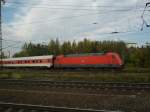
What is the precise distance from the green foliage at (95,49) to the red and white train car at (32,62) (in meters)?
23.1

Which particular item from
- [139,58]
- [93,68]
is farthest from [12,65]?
[139,58]

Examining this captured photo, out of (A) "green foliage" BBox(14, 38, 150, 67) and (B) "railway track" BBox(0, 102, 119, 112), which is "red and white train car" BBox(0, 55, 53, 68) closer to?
(A) "green foliage" BBox(14, 38, 150, 67)

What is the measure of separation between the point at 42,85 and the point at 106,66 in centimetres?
1886

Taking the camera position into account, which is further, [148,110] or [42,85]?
[42,85]

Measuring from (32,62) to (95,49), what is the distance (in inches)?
1993

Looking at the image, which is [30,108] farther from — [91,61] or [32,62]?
[32,62]

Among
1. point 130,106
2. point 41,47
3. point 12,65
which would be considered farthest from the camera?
point 41,47

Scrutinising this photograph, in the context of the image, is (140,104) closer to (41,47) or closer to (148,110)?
(148,110)

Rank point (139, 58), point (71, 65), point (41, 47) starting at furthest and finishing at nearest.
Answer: point (41, 47)
point (139, 58)
point (71, 65)

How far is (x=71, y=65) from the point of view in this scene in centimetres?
4244

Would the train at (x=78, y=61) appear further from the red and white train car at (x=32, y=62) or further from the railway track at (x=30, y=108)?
the railway track at (x=30, y=108)

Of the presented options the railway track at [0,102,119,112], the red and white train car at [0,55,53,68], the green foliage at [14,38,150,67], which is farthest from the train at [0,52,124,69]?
the railway track at [0,102,119,112]

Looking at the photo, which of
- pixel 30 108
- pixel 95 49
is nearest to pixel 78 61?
pixel 30 108

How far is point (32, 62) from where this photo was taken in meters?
50.3
